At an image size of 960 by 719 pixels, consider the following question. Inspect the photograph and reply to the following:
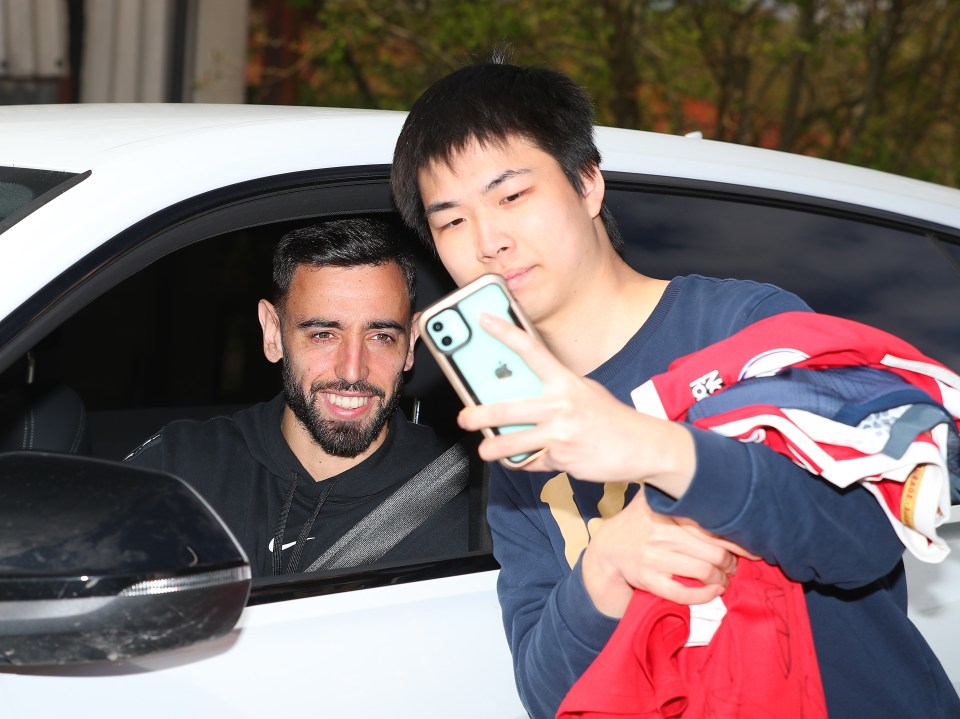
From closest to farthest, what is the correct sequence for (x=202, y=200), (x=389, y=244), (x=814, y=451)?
(x=814, y=451)
(x=202, y=200)
(x=389, y=244)

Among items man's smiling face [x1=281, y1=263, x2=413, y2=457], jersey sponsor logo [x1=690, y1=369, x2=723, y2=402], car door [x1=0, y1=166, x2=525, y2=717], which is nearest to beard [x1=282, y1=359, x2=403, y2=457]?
man's smiling face [x1=281, y1=263, x2=413, y2=457]

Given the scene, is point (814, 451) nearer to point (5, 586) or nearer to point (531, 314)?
point (531, 314)

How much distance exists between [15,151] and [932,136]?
7.20 metres

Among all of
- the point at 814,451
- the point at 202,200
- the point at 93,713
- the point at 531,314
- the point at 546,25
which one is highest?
the point at 546,25

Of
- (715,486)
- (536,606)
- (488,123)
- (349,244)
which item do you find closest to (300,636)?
(536,606)

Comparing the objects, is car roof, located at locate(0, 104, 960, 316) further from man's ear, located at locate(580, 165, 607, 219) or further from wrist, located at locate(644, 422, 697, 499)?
wrist, located at locate(644, 422, 697, 499)

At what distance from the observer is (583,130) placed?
67.1 inches

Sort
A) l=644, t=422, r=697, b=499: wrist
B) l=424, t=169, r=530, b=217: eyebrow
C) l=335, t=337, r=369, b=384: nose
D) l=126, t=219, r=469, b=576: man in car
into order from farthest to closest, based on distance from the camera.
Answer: l=335, t=337, r=369, b=384: nose
l=126, t=219, r=469, b=576: man in car
l=424, t=169, r=530, b=217: eyebrow
l=644, t=422, r=697, b=499: wrist

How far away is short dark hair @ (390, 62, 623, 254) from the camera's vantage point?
1610 mm

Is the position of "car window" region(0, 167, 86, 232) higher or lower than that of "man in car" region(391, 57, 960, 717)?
higher

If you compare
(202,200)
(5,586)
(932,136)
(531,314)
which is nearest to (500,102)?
(531,314)

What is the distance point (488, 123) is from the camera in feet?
5.32

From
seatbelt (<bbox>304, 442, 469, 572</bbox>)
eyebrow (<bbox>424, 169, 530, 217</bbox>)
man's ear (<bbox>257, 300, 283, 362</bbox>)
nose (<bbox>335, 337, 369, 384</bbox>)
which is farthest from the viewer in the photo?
man's ear (<bbox>257, 300, 283, 362</bbox>)

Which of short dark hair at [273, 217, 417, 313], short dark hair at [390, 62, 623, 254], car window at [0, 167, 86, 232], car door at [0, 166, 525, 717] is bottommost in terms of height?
car door at [0, 166, 525, 717]
